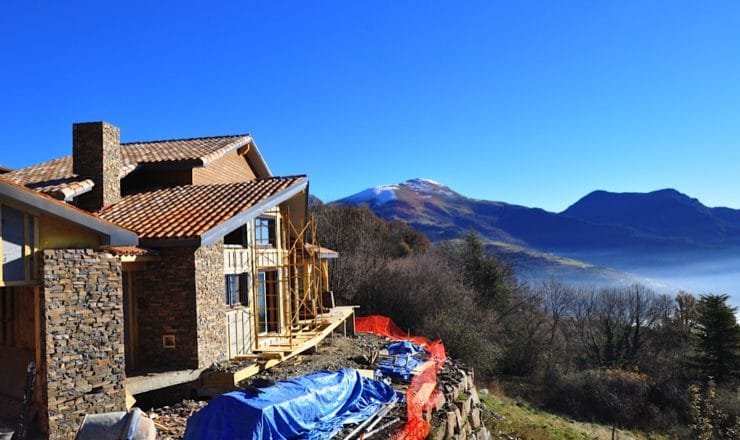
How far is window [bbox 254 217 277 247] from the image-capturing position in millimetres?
15490

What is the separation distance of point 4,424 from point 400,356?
1049cm

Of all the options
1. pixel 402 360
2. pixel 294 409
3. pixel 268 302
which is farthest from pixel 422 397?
pixel 268 302

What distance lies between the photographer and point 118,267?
383 inches

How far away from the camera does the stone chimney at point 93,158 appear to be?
1369cm

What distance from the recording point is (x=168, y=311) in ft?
38.8

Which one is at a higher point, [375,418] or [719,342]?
[375,418]

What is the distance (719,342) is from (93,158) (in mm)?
33976

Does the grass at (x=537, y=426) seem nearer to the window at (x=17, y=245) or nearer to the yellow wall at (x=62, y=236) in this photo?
the yellow wall at (x=62, y=236)

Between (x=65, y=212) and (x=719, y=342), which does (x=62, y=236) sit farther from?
(x=719, y=342)

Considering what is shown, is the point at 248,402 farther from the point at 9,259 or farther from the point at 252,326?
the point at 252,326

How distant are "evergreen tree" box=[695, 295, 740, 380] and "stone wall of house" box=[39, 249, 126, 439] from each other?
32883 mm

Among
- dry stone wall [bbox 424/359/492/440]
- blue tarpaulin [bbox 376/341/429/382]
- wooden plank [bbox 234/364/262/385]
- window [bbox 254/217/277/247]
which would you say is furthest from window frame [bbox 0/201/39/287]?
blue tarpaulin [bbox 376/341/429/382]

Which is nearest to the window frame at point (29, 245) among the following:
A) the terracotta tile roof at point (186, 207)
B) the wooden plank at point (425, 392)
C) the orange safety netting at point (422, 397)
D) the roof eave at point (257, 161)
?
the terracotta tile roof at point (186, 207)

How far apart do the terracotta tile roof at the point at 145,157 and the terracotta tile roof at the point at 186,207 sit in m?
1.17
